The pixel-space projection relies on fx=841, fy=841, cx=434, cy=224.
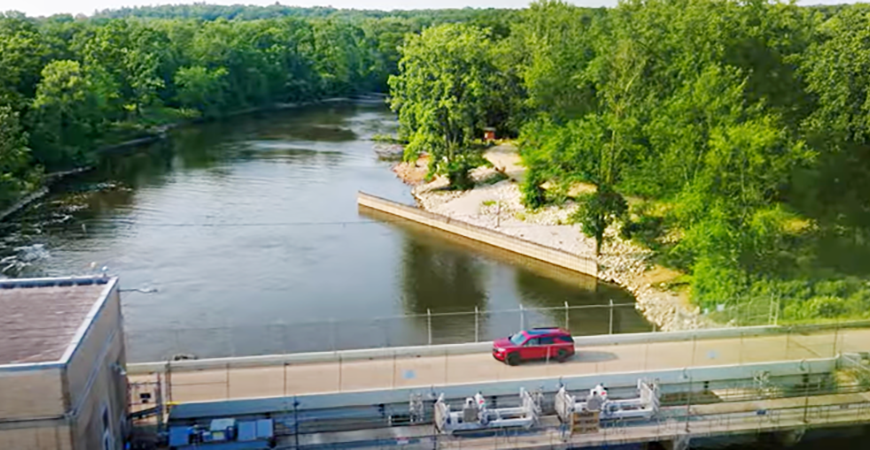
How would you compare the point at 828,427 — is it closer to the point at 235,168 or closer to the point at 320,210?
the point at 320,210

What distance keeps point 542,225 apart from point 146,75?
48928mm

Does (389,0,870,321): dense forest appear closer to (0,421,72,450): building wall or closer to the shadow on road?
the shadow on road

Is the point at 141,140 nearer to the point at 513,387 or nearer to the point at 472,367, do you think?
the point at 472,367

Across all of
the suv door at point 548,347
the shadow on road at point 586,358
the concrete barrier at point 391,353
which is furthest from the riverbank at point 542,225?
the suv door at point 548,347

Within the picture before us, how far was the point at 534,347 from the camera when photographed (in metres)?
22.6

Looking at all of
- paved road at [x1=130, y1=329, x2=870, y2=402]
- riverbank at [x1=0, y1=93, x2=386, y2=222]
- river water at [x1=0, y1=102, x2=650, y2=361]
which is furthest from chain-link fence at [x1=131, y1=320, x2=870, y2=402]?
riverbank at [x1=0, y1=93, x2=386, y2=222]

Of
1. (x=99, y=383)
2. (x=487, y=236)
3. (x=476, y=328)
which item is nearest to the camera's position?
(x=99, y=383)

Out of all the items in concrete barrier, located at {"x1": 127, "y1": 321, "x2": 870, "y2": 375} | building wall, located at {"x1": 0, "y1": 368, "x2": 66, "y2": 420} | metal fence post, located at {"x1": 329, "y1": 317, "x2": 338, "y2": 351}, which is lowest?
metal fence post, located at {"x1": 329, "y1": 317, "x2": 338, "y2": 351}

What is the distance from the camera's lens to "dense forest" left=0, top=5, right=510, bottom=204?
5562 centimetres

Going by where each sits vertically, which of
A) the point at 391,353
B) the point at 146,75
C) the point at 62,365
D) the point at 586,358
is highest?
the point at 146,75

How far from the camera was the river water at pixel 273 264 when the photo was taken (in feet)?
98.6

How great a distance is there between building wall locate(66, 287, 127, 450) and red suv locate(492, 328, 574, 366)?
9592 mm

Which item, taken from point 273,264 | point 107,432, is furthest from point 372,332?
point 107,432

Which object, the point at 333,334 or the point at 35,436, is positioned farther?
the point at 333,334
